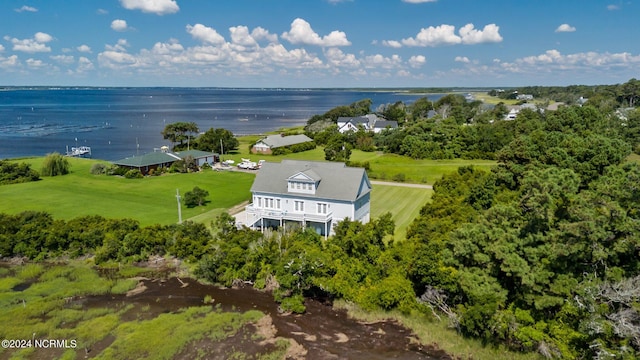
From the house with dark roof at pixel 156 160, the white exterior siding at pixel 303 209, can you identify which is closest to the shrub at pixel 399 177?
the white exterior siding at pixel 303 209

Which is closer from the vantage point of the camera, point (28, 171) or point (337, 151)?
point (28, 171)

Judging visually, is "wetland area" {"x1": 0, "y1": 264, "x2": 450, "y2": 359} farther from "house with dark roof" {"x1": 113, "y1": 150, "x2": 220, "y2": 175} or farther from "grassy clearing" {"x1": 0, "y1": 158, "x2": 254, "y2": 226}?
"house with dark roof" {"x1": 113, "y1": 150, "x2": 220, "y2": 175}

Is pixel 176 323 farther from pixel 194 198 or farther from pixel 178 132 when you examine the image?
pixel 178 132

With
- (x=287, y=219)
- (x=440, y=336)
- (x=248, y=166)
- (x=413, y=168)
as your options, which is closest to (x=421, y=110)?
(x=413, y=168)

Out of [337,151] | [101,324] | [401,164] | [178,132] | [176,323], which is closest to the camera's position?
[101,324]

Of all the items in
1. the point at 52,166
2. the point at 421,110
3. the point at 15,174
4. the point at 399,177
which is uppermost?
the point at 421,110

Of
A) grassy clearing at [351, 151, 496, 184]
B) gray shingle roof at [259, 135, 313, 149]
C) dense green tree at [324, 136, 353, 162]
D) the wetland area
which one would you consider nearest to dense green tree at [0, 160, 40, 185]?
the wetland area

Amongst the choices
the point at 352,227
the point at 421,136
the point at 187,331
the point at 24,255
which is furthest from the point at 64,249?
the point at 421,136
